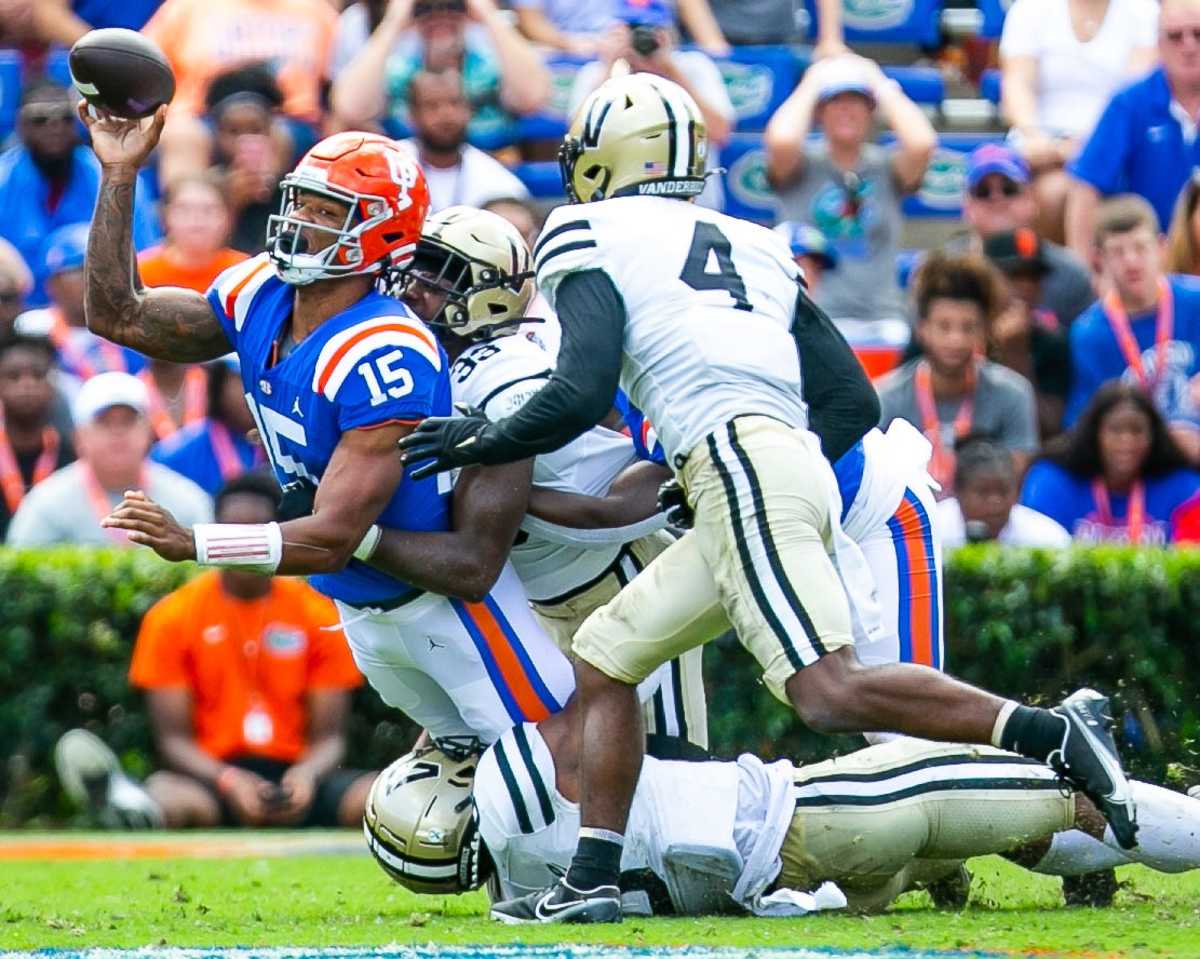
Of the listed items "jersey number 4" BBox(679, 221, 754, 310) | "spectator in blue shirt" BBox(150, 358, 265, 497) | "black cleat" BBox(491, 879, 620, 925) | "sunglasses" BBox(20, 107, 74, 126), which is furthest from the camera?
"sunglasses" BBox(20, 107, 74, 126)

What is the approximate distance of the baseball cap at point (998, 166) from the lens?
1135 cm

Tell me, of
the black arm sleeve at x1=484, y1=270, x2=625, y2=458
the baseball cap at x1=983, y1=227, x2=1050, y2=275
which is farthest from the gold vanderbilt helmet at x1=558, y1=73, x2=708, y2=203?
the baseball cap at x1=983, y1=227, x2=1050, y2=275

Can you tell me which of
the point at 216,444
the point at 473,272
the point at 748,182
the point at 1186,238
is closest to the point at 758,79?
the point at 748,182

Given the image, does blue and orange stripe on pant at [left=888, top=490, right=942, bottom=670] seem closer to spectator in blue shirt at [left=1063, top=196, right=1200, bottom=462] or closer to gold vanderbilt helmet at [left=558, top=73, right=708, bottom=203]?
gold vanderbilt helmet at [left=558, top=73, right=708, bottom=203]

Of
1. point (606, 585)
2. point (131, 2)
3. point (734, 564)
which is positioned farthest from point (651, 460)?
point (131, 2)

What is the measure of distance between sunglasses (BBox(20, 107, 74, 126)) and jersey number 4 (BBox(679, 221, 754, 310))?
20.8ft

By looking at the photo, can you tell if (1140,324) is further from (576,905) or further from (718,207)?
(576,905)

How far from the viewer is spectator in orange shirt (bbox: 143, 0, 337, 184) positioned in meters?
12.1

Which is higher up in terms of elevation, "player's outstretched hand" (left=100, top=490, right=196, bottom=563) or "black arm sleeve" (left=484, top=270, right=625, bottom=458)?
"black arm sleeve" (left=484, top=270, right=625, bottom=458)

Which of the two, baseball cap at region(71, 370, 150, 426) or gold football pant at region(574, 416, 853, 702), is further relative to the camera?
baseball cap at region(71, 370, 150, 426)

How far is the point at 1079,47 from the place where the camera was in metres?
12.2

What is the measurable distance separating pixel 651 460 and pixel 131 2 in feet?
24.9

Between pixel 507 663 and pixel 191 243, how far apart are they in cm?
531

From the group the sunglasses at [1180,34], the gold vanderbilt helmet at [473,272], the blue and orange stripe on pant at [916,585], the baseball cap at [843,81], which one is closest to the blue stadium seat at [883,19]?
the baseball cap at [843,81]
